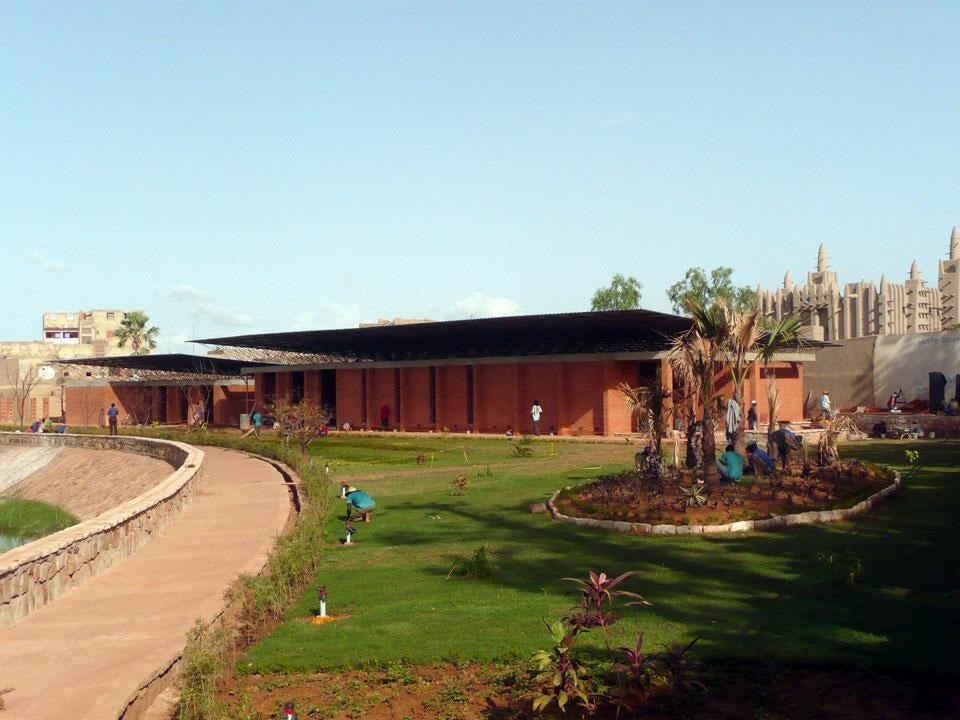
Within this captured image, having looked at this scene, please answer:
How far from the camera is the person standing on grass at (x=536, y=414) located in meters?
41.7

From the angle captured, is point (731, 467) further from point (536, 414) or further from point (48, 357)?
point (48, 357)

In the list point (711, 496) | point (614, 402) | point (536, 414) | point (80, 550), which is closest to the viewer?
point (80, 550)

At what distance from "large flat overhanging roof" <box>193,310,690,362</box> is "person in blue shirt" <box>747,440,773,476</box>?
14.4 m

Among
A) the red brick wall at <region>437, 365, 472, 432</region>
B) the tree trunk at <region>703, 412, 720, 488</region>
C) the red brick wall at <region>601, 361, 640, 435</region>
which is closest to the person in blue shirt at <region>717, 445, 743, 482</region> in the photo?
the tree trunk at <region>703, 412, 720, 488</region>

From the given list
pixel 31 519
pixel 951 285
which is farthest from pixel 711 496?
pixel 951 285

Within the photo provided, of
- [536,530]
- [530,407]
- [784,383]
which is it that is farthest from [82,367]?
[536,530]

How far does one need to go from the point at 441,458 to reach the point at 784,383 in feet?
64.6

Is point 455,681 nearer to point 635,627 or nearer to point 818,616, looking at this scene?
point 635,627

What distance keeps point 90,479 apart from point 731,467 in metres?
29.7

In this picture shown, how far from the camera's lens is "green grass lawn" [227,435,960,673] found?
29.7 feet

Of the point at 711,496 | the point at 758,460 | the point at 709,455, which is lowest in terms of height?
the point at 711,496

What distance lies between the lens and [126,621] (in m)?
10.9

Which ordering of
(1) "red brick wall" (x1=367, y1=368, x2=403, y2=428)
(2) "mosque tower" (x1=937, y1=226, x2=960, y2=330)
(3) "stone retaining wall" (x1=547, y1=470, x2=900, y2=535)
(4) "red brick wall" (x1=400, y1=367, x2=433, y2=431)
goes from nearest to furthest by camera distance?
(3) "stone retaining wall" (x1=547, y1=470, x2=900, y2=535) < (4) "red brick wall" (x1=400, y1=367, x2=433, y2=431) < (1) "red brick wall" (x1=367, y1=368, x2=403, y2=428) < (2) "mosque tower" (x1=937, y1=226, x2=960, y2=330)

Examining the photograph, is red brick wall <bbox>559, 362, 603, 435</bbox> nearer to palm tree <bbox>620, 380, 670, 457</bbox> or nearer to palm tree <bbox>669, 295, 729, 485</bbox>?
palm tree <bbox>620, 380, 670, 457</bbox>
